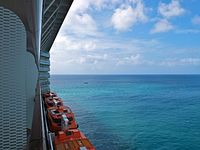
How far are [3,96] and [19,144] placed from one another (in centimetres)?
193

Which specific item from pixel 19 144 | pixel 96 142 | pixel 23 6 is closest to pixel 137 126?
pixel 96 142

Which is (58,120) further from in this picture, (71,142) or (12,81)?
(12,81)

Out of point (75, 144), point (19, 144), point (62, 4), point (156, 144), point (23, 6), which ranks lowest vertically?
point (156, 144)

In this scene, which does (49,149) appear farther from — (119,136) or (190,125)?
(190,125)

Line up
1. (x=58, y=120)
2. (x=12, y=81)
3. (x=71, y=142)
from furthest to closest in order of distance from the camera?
(x=58, y=120) < (x=71, y=142) < (x=12, y=81)

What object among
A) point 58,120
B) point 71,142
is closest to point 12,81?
point 71,142

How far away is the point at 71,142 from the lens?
1130cm

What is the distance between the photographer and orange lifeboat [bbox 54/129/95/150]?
10672 mm

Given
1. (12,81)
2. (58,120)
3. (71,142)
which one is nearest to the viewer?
(12,81)

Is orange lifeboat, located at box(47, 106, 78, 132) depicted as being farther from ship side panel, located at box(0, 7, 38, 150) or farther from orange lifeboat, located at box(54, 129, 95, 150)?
ship side panel, located at box(0, 7, 38, 150)

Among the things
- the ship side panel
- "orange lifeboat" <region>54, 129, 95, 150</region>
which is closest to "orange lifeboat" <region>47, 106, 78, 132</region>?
"orange lifeboat" <region>54, 129, 95, 150</region>

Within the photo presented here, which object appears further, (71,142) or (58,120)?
(58,120)

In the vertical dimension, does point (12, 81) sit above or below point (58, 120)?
above

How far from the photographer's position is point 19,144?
8.59 m
